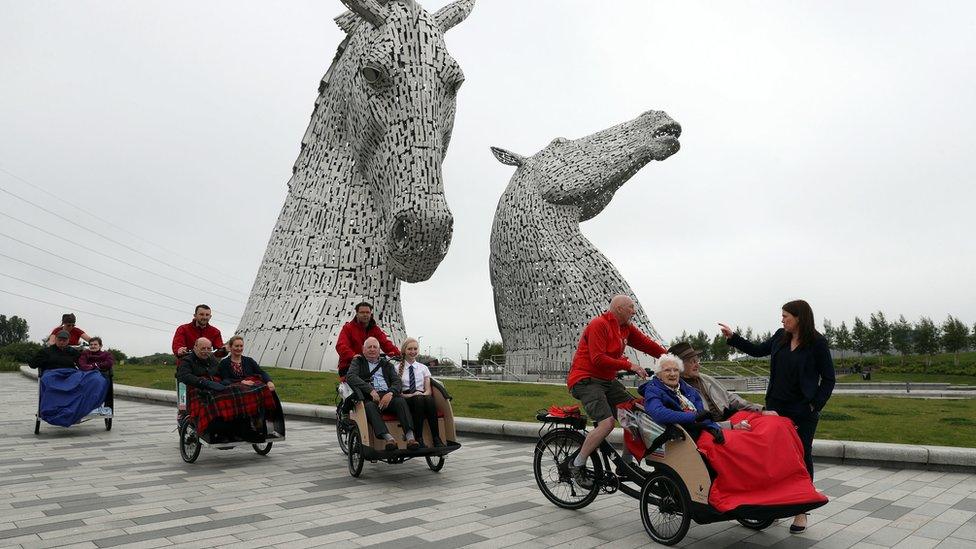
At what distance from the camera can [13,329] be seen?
7250cm

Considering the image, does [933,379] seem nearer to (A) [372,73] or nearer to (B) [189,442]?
(A) [372,73]

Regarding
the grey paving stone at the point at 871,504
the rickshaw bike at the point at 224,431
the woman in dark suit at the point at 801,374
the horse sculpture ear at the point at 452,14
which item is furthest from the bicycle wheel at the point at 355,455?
the horse sculpture ear at the point at 452,14

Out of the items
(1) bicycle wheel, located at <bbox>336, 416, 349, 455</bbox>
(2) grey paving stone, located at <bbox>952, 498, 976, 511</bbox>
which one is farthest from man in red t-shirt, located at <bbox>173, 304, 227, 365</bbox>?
(2) grey paving stone, located at <bbox>952, 498, 976, 511</bbox>

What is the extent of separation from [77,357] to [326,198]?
9.46 m

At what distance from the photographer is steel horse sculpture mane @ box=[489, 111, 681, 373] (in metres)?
21.2

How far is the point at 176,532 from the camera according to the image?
4.34 metres

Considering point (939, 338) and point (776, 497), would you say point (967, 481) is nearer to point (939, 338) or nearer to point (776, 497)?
point (776, 497)

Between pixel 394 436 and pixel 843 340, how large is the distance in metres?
59.1

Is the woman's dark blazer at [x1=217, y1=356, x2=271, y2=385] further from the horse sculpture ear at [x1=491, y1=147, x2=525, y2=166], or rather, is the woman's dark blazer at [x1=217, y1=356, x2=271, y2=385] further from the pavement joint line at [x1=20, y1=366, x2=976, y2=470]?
the horse sculpture ear at [x1=491, y1=147, x2=525, y2=166]

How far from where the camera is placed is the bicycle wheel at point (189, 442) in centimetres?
691

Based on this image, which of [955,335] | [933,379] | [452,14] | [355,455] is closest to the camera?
[355,455]

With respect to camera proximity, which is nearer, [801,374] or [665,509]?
[665,509]

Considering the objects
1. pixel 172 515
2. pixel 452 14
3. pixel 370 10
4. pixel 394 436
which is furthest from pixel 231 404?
pixel 452 14

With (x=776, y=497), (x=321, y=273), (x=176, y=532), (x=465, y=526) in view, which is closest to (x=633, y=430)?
(x=776, y=497)
